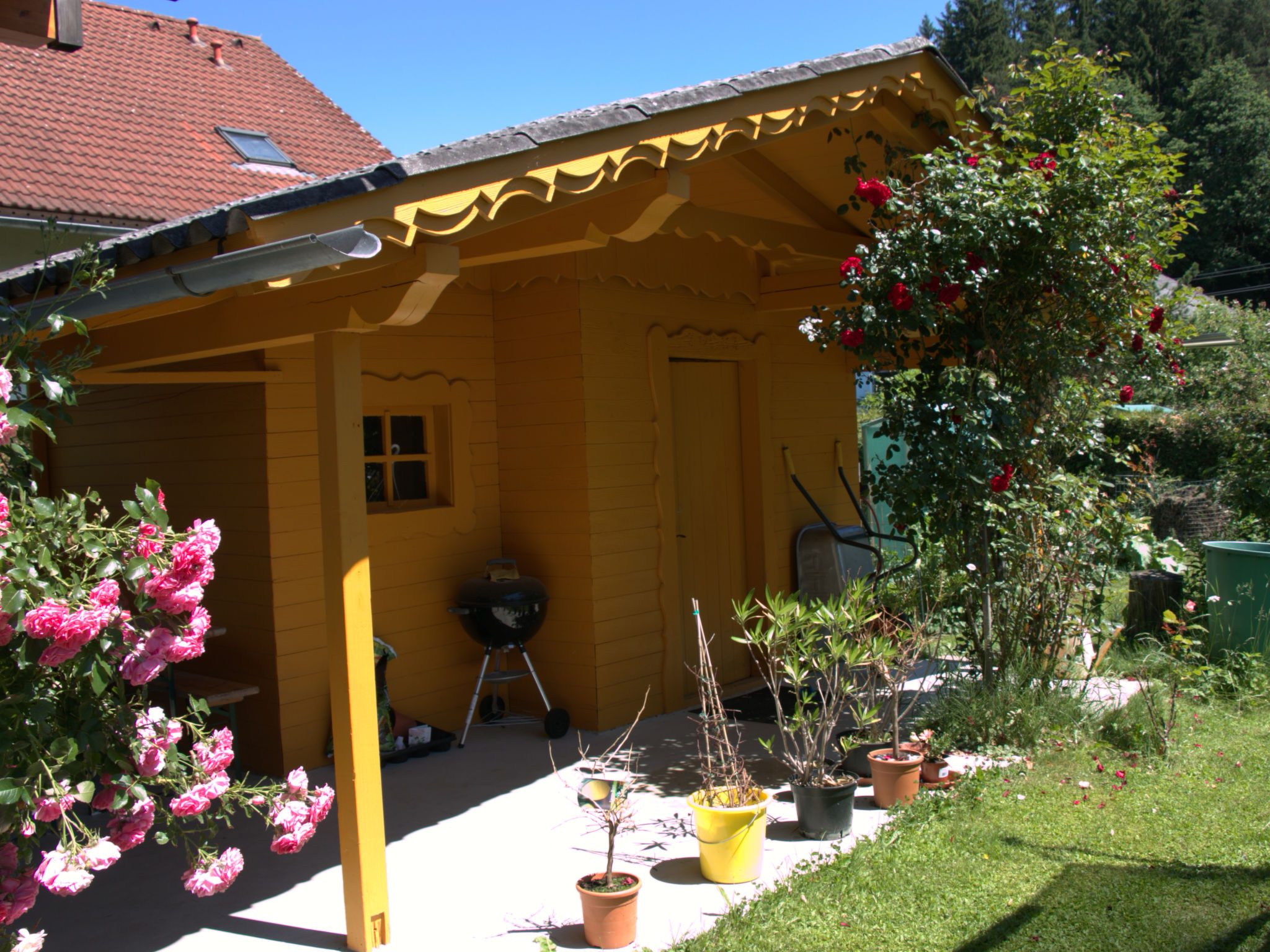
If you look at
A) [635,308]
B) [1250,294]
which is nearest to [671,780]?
[635,308]

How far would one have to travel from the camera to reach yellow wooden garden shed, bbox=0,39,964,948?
3340 mm

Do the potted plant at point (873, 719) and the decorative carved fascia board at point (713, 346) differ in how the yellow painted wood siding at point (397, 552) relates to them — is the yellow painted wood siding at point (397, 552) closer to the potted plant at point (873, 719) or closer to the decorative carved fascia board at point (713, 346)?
the decorative carved fascia board at point (713, 346)

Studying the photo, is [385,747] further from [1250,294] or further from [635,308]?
[1250,294]

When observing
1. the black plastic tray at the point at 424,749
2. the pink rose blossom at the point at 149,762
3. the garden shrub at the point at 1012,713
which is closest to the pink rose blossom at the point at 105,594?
the pink rose blossom at the point at 149,762

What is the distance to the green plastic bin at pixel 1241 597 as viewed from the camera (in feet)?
18.7

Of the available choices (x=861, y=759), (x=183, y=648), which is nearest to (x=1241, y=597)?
(x=861, y=759)

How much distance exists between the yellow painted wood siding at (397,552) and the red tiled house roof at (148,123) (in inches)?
141

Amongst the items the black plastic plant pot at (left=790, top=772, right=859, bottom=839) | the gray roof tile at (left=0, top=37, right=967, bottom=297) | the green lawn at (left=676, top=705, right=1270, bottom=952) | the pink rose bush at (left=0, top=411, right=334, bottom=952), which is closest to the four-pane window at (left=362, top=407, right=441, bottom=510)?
the gray roof tile at (left=0, top=37, right=967, bottom=297)

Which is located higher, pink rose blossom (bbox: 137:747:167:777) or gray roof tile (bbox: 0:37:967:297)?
gray roof tile (bbox: 0:37:967:297)

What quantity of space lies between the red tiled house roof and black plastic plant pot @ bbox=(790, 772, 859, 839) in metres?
6.72

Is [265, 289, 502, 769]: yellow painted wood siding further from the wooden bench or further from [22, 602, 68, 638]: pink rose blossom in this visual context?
[22, 602, 68, 638]: pink rose blossom

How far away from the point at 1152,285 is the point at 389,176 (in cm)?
427

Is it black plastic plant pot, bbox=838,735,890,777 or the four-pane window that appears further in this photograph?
the four-pane window

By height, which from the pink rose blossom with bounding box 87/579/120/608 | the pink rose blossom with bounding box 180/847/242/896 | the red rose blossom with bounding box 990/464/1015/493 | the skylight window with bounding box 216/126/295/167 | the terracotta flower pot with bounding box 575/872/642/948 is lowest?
the terracotta flower pot with bounding box 575/872/642/948
